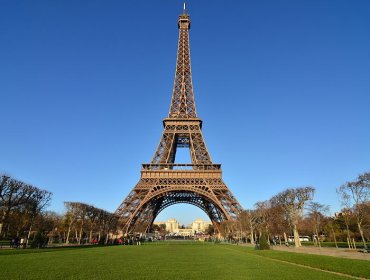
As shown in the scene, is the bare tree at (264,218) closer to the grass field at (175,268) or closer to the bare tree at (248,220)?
the bare tree at (248,220)

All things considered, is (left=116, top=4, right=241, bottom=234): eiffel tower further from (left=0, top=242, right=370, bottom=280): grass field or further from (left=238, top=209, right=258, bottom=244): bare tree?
(left=0, top=242, right=370, bottom=280): grass field

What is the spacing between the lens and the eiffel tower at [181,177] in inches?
2062

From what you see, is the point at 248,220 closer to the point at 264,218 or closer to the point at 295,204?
the point at 264,218

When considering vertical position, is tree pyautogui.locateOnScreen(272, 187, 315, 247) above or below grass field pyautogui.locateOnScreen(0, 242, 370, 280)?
above

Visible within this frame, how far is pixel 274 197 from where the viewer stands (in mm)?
55969

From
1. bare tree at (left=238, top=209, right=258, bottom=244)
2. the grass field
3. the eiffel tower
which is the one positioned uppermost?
the eiffel tower

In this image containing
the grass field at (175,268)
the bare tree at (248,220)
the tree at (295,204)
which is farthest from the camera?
the bare tree at (248,220)

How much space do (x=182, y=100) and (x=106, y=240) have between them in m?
31.7

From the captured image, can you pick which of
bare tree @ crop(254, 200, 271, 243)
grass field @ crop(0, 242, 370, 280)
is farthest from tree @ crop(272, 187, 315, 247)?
grass field @ crop(0, 242, 370, 280)

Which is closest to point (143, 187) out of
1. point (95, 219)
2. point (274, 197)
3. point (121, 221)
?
point (121, 221)

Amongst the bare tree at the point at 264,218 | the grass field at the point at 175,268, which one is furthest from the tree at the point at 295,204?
the grass field at the point at 175,268

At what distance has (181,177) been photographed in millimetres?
56219

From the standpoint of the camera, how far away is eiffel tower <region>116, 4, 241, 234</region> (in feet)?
172

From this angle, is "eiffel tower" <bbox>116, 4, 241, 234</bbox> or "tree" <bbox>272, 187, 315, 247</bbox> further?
"eiffel tower" <bbox>116, 4, 241, 234</bbox>
